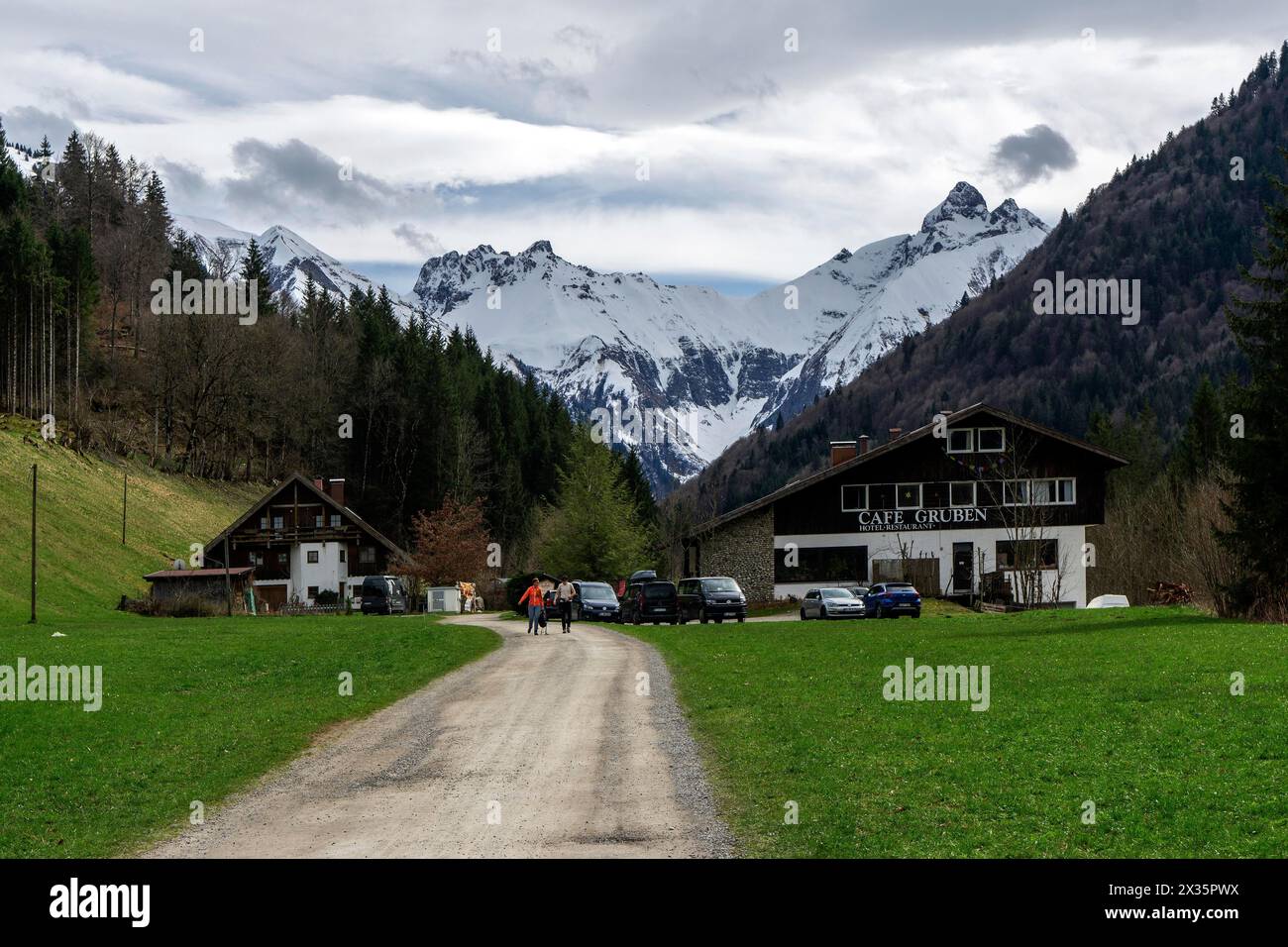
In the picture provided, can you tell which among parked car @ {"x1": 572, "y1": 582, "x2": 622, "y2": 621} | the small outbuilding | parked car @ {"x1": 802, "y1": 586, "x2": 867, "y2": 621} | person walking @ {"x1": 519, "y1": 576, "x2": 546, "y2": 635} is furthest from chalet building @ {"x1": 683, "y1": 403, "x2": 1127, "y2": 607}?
person walking @ {"x1": 519, "y1": 576, "x2": 546, "y2": 635}

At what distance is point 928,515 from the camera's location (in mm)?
77375

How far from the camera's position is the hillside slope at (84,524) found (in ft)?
210

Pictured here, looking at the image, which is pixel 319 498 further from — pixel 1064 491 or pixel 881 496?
pixel 1064 491

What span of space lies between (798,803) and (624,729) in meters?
7.17

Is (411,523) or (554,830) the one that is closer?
(554,830)

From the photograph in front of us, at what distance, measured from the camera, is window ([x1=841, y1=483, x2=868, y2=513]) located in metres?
77.4

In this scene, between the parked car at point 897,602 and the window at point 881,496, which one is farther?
the window at point 881,496

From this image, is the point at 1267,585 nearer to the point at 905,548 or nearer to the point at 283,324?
the point at 905,548

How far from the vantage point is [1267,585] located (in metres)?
35.0

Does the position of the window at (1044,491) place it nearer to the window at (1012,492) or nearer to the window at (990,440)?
the window at (1012,492)

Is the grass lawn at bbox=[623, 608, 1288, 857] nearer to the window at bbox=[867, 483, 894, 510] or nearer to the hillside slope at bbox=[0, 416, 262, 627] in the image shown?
the hillside slope at bbox=[0, 416, 262, 627]

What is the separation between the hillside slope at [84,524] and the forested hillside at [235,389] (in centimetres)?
429

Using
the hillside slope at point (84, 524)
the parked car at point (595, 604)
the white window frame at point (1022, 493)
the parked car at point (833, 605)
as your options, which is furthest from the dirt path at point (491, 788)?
the white window frame at point (1022, 493)
